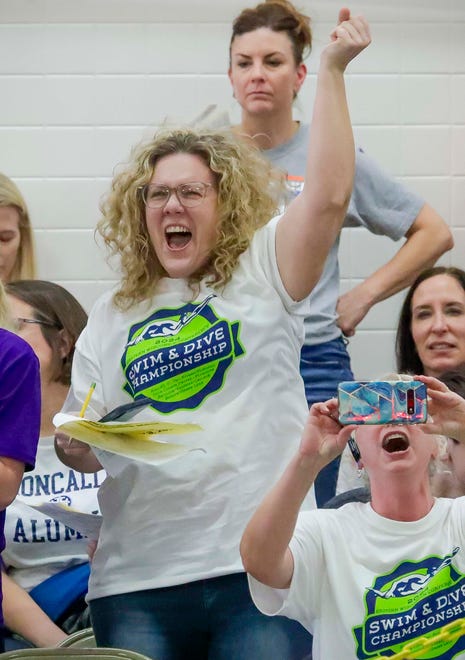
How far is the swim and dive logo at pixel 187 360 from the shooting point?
2098 mm

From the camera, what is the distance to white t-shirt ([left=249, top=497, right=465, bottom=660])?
1916 millimetres

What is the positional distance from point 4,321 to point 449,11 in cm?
228

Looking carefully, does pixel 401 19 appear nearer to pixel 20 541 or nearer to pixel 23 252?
pixel 23 252

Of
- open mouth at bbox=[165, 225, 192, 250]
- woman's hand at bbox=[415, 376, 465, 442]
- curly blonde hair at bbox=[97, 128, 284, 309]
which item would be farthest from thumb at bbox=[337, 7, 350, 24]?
woman's hand at bbox=[415, 376, 465, 442]

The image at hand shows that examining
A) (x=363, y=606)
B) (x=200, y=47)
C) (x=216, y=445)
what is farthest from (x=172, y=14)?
(x=363, y=606)

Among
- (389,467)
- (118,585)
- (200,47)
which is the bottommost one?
(118,585)

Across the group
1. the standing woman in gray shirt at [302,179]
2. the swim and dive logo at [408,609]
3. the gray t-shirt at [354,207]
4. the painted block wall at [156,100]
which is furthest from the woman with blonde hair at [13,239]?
the swim and dive logo at [408,609]

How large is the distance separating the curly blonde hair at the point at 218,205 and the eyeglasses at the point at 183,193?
1.2 inches

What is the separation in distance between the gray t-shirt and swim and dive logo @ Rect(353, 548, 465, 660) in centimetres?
108

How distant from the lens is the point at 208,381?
210cm

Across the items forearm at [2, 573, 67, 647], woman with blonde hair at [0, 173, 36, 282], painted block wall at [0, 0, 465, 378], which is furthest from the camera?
painted block wall at [0, 0, 465, 378]

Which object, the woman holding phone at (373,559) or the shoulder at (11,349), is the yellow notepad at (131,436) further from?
the woman holding phone at (373,559)

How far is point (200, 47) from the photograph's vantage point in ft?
12.8

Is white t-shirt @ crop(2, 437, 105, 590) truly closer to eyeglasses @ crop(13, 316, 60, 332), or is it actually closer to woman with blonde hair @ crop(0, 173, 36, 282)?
eyeglasses @ crop(13, 316, 60, 332)
